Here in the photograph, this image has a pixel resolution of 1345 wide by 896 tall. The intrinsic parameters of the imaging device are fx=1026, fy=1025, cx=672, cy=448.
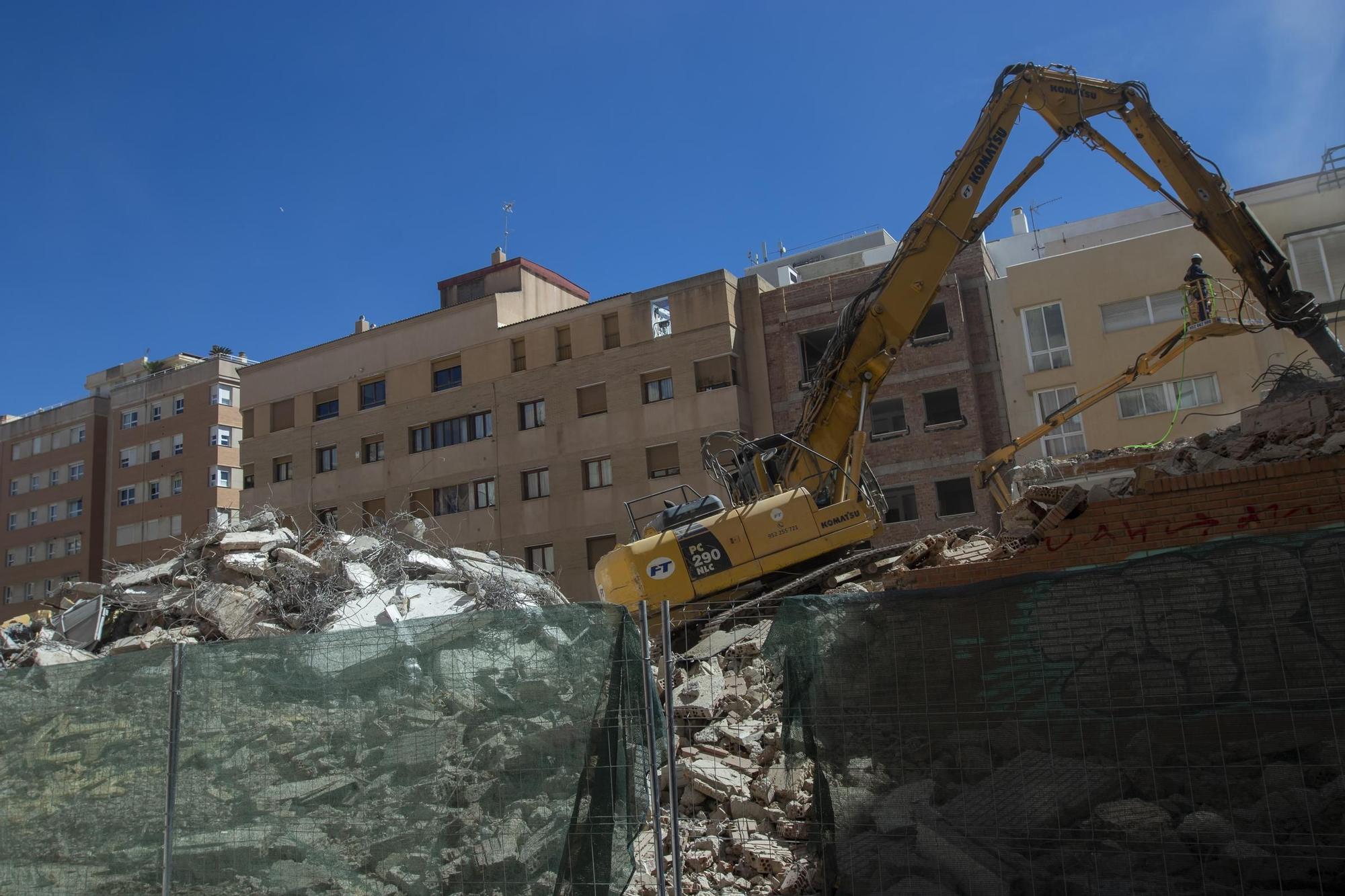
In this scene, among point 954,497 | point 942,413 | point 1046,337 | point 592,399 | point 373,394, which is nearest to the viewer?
point 1046,337

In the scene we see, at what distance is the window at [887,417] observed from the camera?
32.5 metres

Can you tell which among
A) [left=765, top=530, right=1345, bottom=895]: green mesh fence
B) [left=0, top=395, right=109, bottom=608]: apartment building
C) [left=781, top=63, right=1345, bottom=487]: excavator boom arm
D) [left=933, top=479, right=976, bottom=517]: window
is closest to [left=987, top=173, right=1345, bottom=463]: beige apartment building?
[left=933, top=479, right=976, bottom=517]: window

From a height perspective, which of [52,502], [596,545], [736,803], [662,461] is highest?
[52,502]

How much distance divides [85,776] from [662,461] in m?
28.8

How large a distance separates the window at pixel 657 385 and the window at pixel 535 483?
4.83m

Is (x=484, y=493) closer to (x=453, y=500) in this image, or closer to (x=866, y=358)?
(x=453, y=500)

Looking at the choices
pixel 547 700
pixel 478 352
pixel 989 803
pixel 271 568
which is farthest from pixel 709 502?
pixel 478 352

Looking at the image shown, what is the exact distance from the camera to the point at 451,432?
40.2 meters

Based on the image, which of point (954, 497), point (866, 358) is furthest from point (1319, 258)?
point (866, 358)

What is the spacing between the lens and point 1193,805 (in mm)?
4797

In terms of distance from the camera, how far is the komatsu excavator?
12.5 metres

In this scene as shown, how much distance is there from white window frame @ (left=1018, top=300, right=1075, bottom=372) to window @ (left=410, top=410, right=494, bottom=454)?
64.1 ft

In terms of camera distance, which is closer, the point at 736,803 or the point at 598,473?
the point at 736,803

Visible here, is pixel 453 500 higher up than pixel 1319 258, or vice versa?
pixel 1319 258
